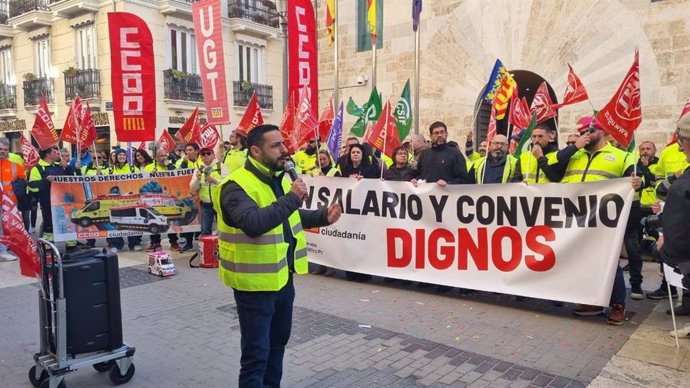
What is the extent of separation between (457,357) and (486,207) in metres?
2.08

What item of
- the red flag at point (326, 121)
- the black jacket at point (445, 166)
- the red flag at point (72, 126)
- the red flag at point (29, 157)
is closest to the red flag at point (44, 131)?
the red flag at point (72, 126)

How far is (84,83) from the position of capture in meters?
24.9

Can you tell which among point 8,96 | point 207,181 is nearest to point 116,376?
point 207,181

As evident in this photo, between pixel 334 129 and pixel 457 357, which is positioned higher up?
pixel 334 129

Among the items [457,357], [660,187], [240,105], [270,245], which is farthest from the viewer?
[240,105]

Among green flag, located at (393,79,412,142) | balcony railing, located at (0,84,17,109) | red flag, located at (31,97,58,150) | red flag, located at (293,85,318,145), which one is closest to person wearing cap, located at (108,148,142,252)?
red flag, located at (31,97,58,150)

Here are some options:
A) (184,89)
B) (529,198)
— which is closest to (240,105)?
(184,89)

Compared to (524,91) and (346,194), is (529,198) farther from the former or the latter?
(524,91)

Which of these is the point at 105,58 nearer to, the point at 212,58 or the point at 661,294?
the point at 212,58

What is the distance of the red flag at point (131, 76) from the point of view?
8945 mm

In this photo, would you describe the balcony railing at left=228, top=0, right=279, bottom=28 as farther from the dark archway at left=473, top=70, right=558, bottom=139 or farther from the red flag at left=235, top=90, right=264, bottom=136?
the red flag at left=235, top=90, right=264, bottom=136

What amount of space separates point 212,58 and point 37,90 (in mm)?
22882

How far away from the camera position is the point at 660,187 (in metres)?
5.39

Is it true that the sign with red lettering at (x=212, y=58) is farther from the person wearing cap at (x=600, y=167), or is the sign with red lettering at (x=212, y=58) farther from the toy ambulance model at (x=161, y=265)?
the person wearing cap at (x=600, y=167)
